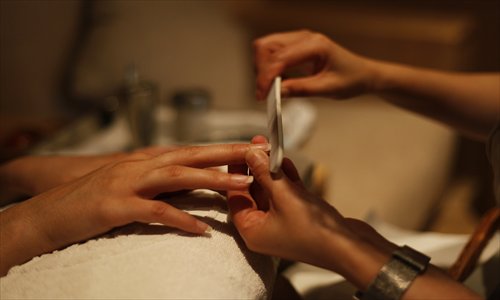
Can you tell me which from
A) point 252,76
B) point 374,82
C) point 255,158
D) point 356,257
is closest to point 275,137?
point 255,158

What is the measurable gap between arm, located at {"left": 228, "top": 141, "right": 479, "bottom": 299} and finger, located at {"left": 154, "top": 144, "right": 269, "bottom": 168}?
3 cm

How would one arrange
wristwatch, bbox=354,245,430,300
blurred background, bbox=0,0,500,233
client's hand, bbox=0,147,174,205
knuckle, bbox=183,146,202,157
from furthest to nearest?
blurred background, bbox=0,0,500,233 → client's hand, bbox=0,147,174,205 → knuckle, bbox=183,146,202,157 → wristwatch, bbox=354,245,430,300

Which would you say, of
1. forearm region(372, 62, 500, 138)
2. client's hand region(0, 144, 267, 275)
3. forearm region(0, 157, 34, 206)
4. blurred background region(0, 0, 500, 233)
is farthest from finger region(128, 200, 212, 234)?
blurred background region(0, 0, 500, 233)

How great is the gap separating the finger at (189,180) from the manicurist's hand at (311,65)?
0.92ft

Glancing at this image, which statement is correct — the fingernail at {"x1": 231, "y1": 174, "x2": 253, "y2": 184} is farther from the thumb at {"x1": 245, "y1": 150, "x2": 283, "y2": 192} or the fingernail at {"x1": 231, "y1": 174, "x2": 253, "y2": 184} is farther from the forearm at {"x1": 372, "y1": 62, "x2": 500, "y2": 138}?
the forearm at {"x1": 372, "y1": 62, "x2": 500, "y2": 138}

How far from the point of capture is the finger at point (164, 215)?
47cm

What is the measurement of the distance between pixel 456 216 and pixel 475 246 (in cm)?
104

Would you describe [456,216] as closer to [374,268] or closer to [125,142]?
[125,142]

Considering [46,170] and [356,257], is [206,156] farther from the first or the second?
[46,170]

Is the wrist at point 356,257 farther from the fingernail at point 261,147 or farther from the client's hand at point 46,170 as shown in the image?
the client's hand at point 46,170

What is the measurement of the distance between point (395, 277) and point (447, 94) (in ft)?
1.45

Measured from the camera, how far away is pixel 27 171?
0.70 metres

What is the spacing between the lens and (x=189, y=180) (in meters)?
0.49

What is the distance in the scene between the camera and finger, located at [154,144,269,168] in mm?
502
